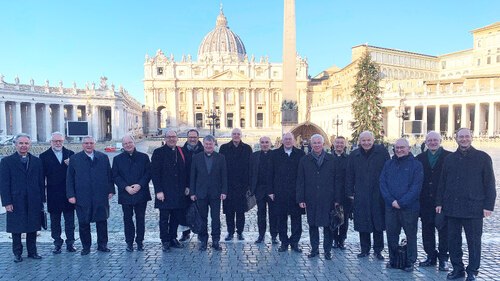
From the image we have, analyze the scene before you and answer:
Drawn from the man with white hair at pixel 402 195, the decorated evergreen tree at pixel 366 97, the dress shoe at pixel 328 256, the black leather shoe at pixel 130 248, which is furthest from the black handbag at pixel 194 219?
the decorated evergreen tree at pixel 366 97

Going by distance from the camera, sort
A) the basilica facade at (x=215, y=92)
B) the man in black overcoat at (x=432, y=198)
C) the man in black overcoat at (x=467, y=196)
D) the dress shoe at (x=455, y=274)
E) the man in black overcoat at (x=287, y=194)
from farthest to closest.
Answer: the basilica facade at (x=215, y=92)
the man in black overcoat at (x=287, y=194)
the man in black overcoat at (x=432, y=198)
the dress shoe at (x=455, y=274)
the man in black overcoat at (x=467, y=196)

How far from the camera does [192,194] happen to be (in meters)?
6.55

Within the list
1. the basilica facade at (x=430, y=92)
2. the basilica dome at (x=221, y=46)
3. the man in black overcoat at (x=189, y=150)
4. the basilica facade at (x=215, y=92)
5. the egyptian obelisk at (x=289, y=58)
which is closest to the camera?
the man in black overcoat at (x=189, y=150)

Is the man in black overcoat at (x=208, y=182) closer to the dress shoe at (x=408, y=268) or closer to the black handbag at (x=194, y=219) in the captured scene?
the black handbag at (x=194, y=219)

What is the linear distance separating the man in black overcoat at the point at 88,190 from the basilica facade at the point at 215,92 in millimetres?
70159

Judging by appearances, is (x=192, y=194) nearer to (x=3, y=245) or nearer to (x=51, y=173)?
(x=51, y=173)

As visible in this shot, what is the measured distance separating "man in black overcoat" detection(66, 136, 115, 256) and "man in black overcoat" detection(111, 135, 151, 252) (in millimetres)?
251

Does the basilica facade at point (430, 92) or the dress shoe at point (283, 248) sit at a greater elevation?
the basilica facade at point (430, 92)

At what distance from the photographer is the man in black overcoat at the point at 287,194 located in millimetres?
6457

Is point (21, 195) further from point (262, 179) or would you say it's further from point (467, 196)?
point (467, 196)

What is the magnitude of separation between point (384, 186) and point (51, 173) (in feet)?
18.5

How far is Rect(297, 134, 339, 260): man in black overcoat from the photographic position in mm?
6020

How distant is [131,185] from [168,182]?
2.13 ft

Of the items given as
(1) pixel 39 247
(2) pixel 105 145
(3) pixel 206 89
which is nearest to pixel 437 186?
(1) pixel 39 247
